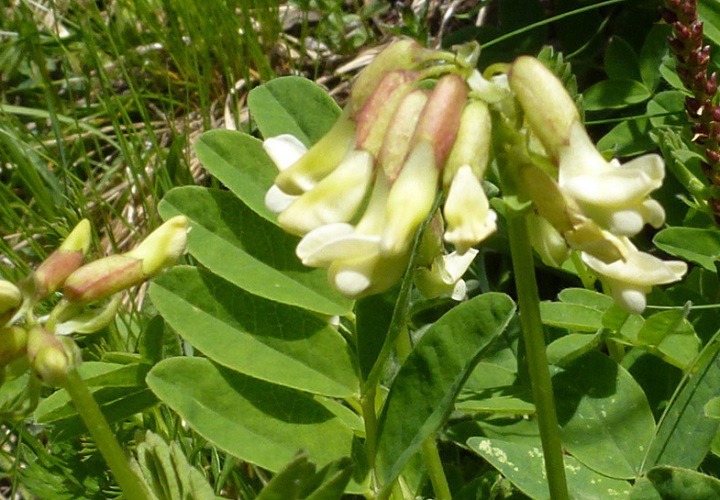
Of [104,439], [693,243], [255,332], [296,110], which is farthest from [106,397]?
[693,243]

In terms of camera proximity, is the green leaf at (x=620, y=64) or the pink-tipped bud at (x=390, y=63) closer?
the pink-tipped bud at (x=390, y=63)

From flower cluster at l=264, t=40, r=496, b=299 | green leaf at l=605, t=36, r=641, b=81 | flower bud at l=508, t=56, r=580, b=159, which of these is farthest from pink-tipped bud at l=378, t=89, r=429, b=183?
green leaf at l=605, t=36, r=641, b=81

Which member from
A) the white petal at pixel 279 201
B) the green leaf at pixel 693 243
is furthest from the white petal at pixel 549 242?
the green leaf at pixel 693 243

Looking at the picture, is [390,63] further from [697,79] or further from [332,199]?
[697,79]

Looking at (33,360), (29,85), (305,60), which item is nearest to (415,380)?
(33,360)

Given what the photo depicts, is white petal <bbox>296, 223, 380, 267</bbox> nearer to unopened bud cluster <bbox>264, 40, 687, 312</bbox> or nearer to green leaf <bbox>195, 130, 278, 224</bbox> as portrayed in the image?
unopened bud cluster <bbox>264, 40, 687, 312</bbox>

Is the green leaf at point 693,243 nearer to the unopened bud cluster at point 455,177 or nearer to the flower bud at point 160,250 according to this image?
the unopened bud cluster at point 455,177
